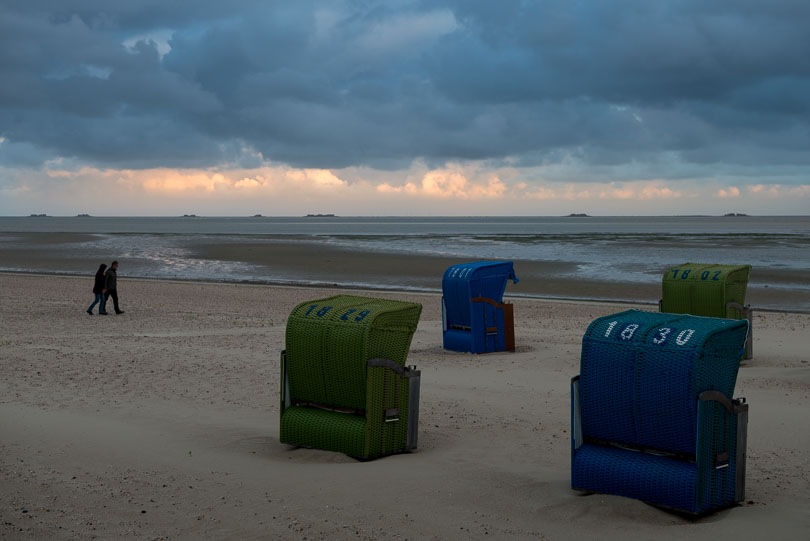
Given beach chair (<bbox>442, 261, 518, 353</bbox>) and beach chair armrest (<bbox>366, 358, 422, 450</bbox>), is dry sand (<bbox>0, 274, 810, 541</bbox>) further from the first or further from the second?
beach chair (<bbox>442, 261, 518, 353</bbox>)

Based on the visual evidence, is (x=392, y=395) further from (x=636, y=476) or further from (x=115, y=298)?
(x=115, y=298)

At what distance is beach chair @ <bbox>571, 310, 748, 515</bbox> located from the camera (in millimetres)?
6125

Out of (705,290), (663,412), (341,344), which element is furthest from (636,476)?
(705,290)

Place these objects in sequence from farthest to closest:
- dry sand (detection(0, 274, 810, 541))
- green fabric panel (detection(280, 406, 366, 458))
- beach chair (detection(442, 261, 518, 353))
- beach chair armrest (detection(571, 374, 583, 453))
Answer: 1. beach chair (detection(442, 261, 518, 353))
2. green fabric panel (detection(280, 406, 366, 458))
3. beach chair armrest (detection(571, 374, 583, 453))
4. dry sand (detection(0, 274, 810, 541))

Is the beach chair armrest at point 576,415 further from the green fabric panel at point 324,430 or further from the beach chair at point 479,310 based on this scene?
the beach chair at point 479,310

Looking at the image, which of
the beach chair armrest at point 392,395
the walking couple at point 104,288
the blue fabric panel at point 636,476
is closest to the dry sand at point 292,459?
the blue fabric panel at point 636,476

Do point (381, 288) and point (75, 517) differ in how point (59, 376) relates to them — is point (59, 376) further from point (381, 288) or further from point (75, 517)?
point (381, 288)

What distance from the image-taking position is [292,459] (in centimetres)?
789

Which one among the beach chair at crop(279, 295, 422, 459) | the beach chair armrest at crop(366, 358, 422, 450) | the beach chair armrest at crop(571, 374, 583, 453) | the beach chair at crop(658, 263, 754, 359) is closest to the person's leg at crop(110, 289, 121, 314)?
the beach chair at crop(658, 263, 754, 359)

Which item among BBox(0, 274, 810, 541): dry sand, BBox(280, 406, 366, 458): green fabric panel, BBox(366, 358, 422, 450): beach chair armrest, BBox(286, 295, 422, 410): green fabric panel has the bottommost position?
BBox(0, 274, 810, 541): dry sand

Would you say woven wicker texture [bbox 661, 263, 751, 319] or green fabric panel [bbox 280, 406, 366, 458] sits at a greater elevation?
woven wicker texture [bbox 661, 263, 751, 319]

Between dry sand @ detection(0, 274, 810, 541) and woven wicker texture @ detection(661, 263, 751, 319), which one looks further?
woven wicker texture @ detection(661, 263, 751, 319)

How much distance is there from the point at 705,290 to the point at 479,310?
3.92 meters

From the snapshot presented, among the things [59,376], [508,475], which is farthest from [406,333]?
[59,376]
